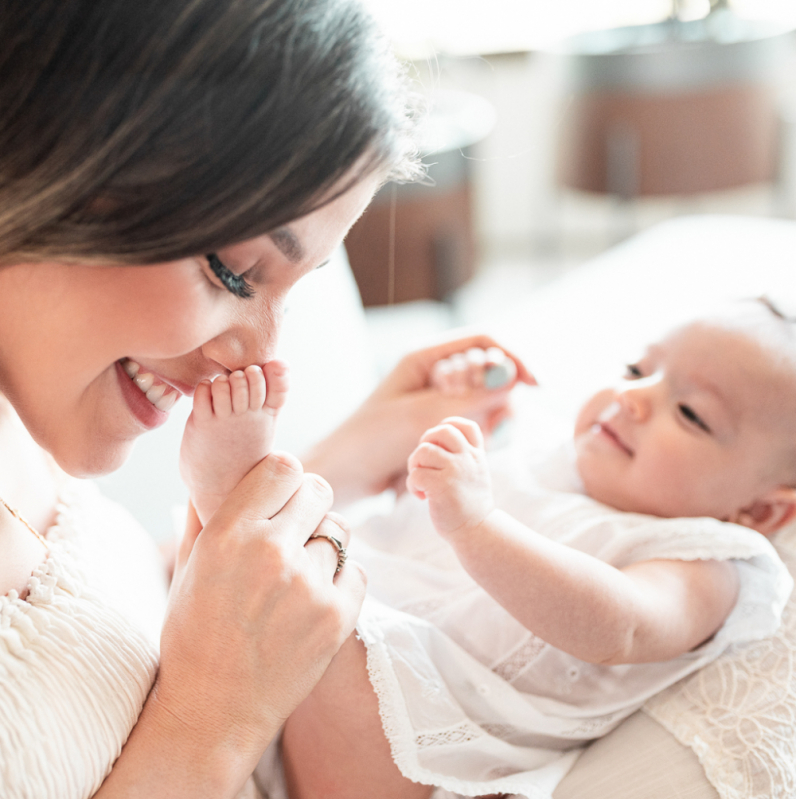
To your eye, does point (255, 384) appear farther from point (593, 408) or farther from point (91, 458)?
point (593, 408)

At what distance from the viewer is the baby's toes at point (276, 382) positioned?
2.69 feet

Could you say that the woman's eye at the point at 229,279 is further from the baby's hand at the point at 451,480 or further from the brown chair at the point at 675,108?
the brown chair at the point at 675,108

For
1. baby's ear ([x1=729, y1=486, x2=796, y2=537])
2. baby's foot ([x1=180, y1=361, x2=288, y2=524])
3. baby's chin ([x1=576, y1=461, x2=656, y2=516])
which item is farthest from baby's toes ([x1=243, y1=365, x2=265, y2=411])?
baby's ear ([x1=729, y1=486, x2=796, y2=537])

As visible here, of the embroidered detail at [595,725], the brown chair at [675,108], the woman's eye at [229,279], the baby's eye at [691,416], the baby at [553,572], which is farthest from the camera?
the brown chair at [675,108]

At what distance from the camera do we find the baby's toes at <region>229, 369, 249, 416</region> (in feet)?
2.63

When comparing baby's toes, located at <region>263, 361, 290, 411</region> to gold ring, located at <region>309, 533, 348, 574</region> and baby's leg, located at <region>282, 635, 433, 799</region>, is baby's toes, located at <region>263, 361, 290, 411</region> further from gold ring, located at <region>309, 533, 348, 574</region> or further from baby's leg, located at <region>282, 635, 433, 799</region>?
baby's leg, located at <region>282, 635, 433, 799</region>

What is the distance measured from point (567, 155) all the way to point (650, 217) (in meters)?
1.06

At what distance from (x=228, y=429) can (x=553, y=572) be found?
36 cm

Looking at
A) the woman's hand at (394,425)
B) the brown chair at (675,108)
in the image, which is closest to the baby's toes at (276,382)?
the woman's hand at (394,425)

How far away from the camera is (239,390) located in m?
0.81

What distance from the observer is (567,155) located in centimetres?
295

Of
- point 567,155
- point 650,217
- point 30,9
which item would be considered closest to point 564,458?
point 30,9

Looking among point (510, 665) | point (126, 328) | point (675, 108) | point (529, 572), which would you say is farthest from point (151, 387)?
point (675, 108)

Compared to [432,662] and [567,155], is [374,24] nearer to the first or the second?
[432,662]
